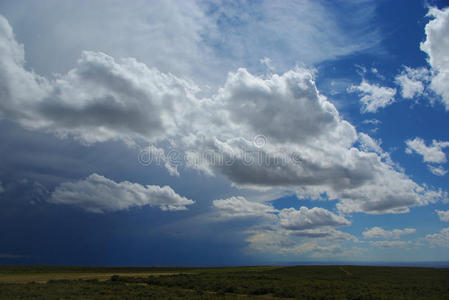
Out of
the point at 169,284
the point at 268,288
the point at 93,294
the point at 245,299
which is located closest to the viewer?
the point at 245,299

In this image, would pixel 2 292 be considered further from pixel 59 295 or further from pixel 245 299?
pixel 245 299

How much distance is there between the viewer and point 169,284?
49688 millimetres

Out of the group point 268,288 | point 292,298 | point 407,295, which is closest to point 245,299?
point 292,298

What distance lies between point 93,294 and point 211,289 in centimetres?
1652

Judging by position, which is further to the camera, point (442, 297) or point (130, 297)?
point (442, 297)

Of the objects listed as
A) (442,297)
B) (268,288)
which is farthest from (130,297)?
(442,297)

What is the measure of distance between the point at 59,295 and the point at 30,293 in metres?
3.69

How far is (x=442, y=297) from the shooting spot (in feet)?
118

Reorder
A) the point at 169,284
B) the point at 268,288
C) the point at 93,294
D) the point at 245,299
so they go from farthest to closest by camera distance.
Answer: the point at 169,284 < the point at 268,288 < the point at 93,294 < the point at 245,299

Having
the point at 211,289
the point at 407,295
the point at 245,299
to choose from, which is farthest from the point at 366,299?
the point at 211,289

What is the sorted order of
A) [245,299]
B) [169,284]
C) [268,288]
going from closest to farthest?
[245,299]
[268,288]
[169,284]

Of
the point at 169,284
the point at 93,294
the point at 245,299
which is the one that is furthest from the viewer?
the point at 169,284

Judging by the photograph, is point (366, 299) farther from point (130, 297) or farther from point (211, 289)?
point (130, 297)

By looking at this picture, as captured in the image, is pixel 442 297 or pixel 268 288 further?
pixel 268 288
